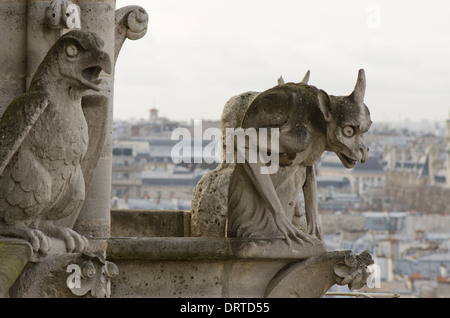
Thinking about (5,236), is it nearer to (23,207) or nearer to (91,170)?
(23,207)

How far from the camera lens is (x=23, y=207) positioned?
6387mm

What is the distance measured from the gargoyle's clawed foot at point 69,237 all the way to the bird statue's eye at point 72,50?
874 mm

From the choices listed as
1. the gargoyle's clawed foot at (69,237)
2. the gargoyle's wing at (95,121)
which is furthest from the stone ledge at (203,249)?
the gargoyle's wing at (95,121)

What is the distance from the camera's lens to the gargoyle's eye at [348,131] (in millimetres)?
7137

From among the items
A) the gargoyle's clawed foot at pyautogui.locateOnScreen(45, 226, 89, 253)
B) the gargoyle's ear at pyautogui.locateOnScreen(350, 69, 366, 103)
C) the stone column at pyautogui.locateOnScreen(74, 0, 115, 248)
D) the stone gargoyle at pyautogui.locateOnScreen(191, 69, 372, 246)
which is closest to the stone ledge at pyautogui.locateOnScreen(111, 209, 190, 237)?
the stone column at pyautogui.locateOnScreen(74, 0, 115, 248)

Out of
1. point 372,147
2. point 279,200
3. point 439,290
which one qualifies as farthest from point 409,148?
point 279,200

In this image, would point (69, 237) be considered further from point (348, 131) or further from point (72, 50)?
point (348, 131)

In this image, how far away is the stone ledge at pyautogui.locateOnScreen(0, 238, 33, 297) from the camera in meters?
5.30

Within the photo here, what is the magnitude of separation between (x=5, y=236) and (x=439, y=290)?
154ft

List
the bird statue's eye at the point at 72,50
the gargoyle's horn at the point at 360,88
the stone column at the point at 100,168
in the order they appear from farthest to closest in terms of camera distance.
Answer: the stone column at the point at 100,168, the gargoyle's horn at the point at 360,88, the bird statue's eye at the point at 72,50

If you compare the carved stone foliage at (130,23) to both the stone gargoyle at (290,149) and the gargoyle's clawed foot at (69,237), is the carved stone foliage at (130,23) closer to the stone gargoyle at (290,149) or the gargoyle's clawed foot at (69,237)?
the stone gargoyle at (290,149)
